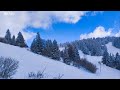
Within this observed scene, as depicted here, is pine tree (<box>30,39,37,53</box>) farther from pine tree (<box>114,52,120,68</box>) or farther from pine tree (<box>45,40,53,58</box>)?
pine tree (<box>114,52,120,68</box>)

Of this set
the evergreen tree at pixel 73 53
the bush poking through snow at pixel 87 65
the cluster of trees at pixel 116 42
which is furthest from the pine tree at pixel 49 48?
the cluster of trees at pixel 116 42

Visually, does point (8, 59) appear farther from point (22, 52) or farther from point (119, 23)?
point (119, 23)

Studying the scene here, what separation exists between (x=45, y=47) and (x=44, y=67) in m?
0.31

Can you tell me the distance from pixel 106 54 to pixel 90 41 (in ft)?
1.03

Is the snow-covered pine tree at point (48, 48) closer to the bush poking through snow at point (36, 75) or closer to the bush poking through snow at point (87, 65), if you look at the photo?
the bush poking through snow at point (36, 75)

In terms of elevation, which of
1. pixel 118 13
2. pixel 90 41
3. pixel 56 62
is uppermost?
pixel 118 13

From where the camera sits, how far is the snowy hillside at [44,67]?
4.93m

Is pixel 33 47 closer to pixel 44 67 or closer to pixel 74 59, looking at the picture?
pixel 44 67

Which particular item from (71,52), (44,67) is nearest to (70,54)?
(71,52)

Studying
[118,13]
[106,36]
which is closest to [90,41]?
[106,36]

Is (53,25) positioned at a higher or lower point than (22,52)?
higher

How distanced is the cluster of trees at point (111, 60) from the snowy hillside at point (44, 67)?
3.4 inches

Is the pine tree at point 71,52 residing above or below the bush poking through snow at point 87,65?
above

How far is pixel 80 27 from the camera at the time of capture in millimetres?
5039
